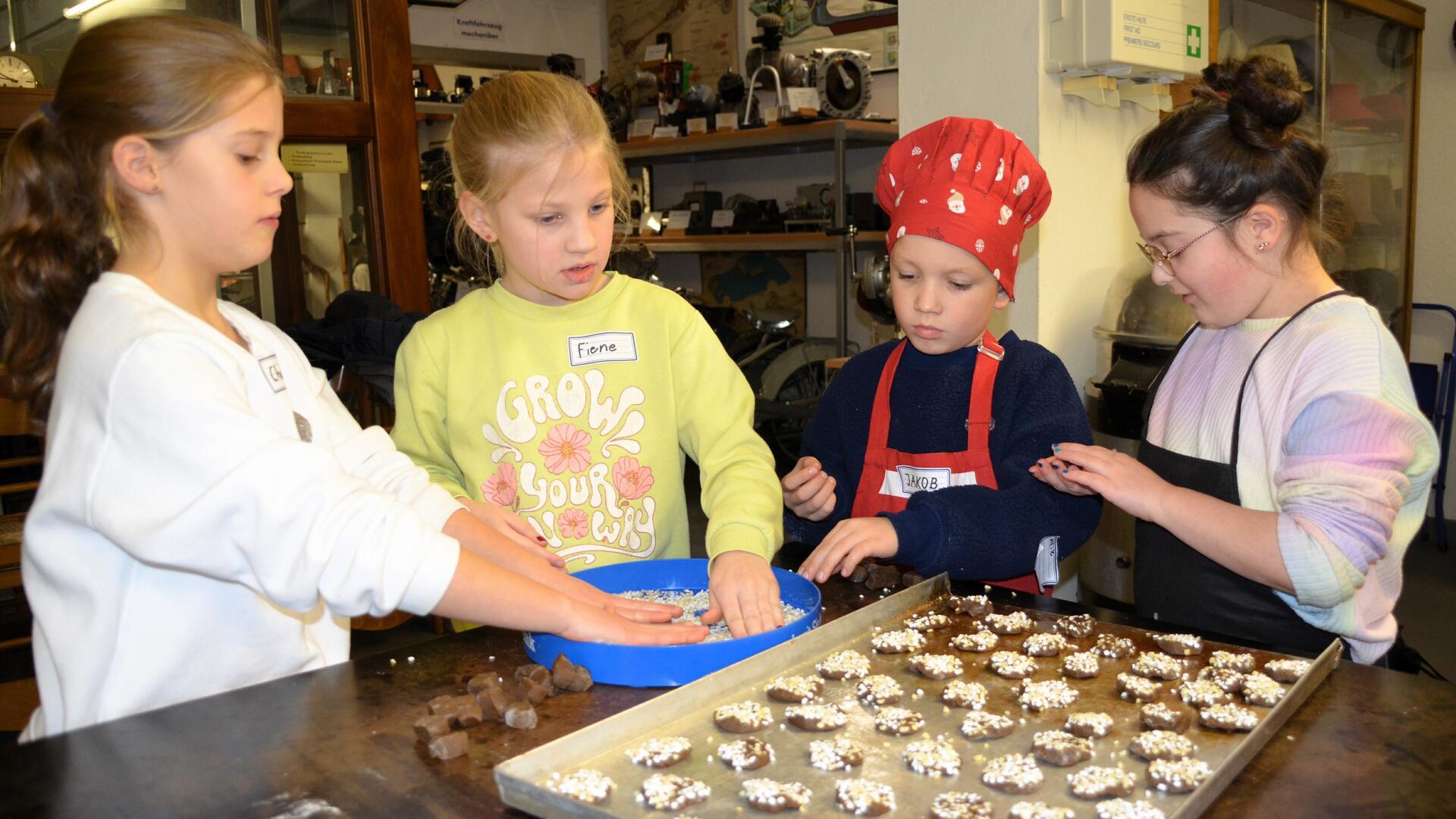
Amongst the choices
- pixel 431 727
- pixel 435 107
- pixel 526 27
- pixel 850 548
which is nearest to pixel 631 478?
pixel 850 548

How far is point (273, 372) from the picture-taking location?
1.22m

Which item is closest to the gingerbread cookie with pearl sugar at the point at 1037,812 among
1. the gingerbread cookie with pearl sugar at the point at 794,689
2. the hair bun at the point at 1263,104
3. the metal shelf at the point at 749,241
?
the gingerbread cookie with pearl sugar at the point at 794,689

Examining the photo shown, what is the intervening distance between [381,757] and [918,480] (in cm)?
96

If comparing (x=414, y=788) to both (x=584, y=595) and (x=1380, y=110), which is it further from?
(x=1380, y=110)

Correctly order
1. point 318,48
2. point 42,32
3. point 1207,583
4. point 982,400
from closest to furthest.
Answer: point 1207,583 → point 982,400 → point 42,32 → point 318,48

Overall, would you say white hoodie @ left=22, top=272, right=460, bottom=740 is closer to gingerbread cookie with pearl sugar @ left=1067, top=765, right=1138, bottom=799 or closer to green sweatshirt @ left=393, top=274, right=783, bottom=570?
green sweatshirt @ left=393, top=274, right=783, bottom=570

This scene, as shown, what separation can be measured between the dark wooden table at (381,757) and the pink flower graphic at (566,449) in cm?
51

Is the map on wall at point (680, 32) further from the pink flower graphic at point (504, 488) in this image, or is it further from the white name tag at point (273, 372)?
the white name tag at point (273, 372)

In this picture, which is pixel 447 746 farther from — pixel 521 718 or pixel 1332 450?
pixel 1332 450

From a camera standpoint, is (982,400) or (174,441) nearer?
(174,441)

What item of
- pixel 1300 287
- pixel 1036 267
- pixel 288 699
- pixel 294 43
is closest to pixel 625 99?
pixel 294 43

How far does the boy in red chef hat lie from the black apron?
3.9 inches

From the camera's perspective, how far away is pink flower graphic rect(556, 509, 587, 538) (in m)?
1.55

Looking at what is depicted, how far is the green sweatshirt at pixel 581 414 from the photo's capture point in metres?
1.55
